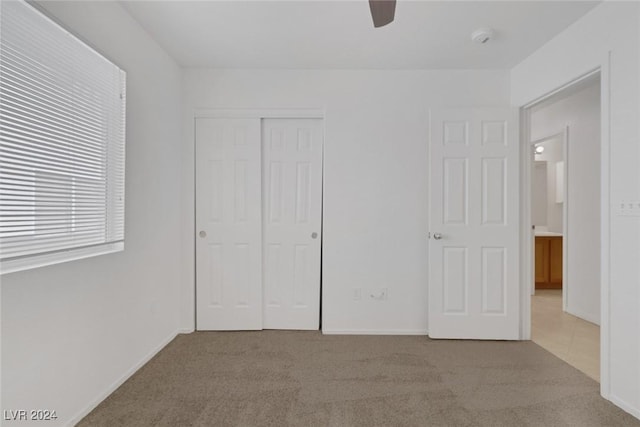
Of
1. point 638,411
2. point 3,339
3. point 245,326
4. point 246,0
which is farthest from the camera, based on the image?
point 245,326

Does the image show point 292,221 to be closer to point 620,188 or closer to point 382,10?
point 382,10

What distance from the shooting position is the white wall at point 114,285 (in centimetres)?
146

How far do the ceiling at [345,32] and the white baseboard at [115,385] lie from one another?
2.46 m

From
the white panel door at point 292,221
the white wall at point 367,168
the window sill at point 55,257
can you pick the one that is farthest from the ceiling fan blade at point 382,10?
the window sill at point 55,257

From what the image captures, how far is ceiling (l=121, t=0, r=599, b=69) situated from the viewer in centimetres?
210

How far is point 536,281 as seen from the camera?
4758 mm

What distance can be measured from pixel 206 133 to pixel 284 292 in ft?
5.64

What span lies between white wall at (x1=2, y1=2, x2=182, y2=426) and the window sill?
32 millimetres

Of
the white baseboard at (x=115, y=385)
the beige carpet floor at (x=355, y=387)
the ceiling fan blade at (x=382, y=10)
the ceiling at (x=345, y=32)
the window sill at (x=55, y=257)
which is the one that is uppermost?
the ceiling at (x=345, y=32)

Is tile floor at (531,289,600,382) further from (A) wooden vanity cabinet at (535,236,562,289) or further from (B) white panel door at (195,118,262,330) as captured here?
(B) white panel door at (195,118,262,330)

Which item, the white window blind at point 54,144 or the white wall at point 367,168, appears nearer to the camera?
the white window blind at point 54,144

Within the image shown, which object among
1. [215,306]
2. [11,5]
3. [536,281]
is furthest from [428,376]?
[536,281]

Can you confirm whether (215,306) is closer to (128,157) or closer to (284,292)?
(284,292)

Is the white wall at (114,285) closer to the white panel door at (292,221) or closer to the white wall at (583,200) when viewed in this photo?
the white panel door at (292,221)
